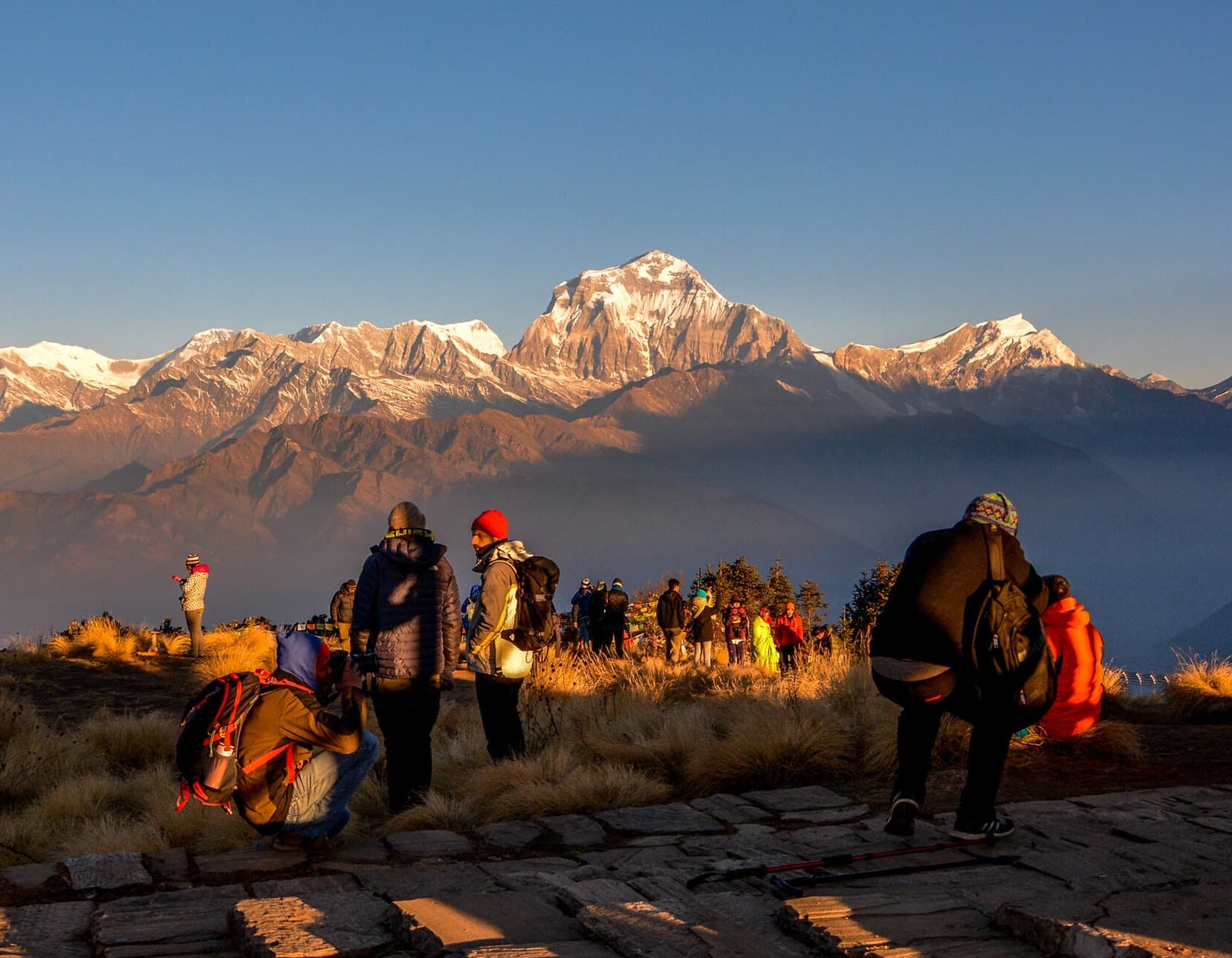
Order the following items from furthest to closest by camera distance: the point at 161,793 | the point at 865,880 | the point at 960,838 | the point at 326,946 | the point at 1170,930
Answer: the point at 161,793 < the point at 960,838 < the point at 865,880 < the point at 326,946 < the point at 1170,930

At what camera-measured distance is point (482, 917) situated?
13.5 ft

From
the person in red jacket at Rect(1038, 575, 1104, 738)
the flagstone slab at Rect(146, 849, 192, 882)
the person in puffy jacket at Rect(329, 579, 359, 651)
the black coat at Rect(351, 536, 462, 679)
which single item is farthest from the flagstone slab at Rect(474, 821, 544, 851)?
the person in puffy jacket at Rect(329, 579, 359, 651)

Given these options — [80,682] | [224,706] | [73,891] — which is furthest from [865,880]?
[80,682]

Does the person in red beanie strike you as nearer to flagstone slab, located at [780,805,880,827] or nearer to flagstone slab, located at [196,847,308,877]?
flagstone slab, located at [196,847,308,877]

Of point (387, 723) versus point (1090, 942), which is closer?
point (1090, 942)

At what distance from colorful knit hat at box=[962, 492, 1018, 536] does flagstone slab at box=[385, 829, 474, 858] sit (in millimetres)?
2863

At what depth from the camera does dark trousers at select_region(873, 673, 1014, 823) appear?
5117mm

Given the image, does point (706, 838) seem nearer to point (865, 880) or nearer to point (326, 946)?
point (865, 880)

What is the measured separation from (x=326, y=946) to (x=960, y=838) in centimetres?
264

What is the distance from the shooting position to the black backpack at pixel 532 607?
7.42 m

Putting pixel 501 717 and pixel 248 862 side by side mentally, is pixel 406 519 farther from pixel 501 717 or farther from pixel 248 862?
pixel 248 862

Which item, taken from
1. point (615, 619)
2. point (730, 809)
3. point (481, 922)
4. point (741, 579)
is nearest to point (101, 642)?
point (615, 619)

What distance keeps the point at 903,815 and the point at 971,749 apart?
0.42 meters

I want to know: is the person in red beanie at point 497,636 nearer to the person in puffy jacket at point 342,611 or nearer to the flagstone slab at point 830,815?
the flagstone slab at point 830,815
